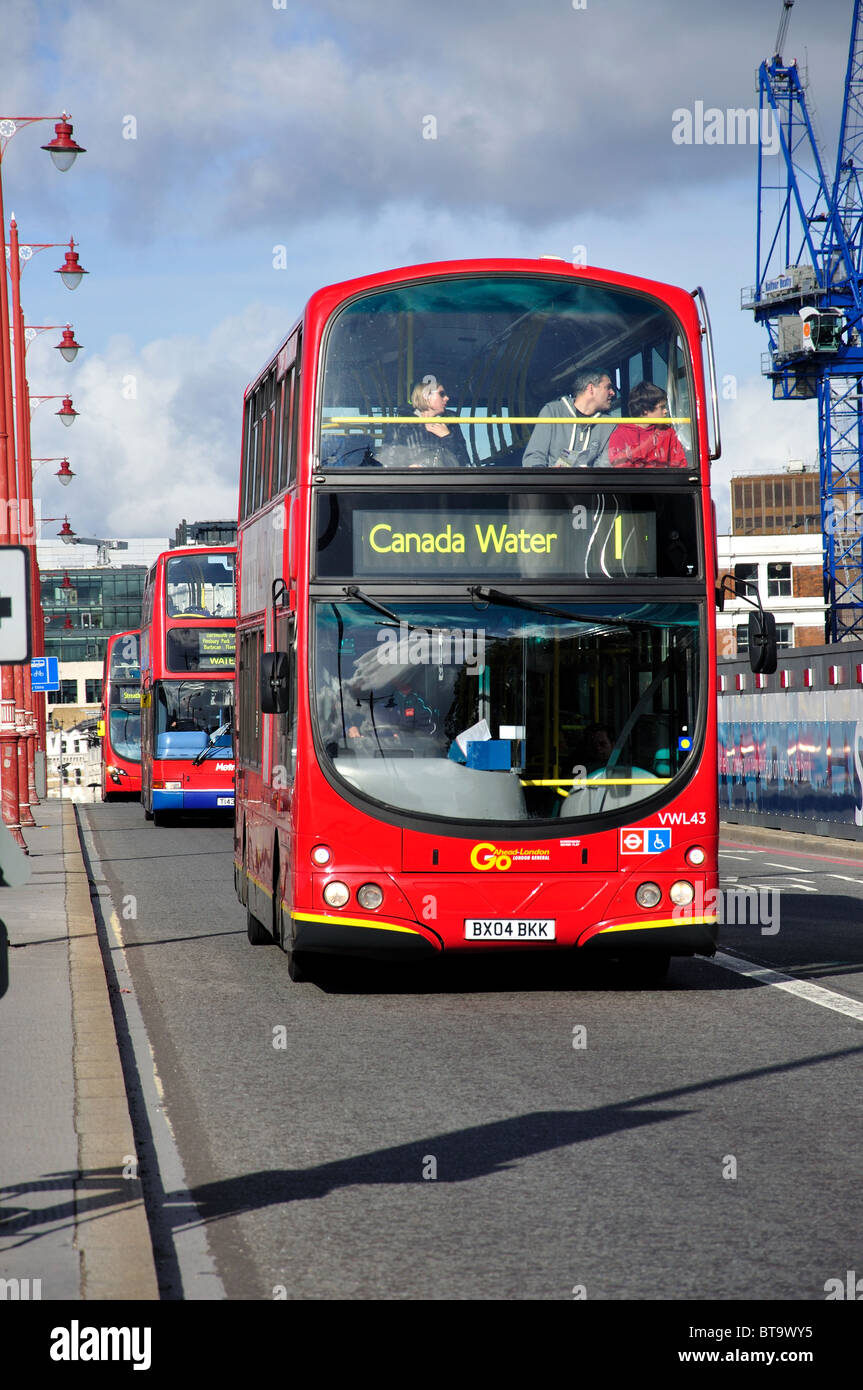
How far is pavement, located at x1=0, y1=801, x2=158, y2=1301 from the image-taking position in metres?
5.12

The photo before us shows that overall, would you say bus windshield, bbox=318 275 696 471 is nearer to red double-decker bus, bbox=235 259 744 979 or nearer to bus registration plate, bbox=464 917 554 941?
red double-decker bus, bbox=235 259 744 979

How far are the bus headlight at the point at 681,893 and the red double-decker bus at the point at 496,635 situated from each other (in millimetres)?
11

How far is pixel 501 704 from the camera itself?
1110cm

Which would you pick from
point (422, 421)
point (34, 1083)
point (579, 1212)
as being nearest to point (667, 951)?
point (422, 421)

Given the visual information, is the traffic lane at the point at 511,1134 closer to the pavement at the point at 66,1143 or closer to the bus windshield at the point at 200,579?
the pavement at the point at 66,1143

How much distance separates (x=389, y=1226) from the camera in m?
5.91

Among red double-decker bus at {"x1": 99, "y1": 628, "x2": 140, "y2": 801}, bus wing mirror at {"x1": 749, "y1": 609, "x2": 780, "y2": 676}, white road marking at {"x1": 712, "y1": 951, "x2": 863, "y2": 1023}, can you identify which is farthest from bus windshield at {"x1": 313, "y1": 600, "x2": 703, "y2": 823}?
red double-decker bus at {"x1": 99, "y1": 628, "x2": 140, "y2": 801}

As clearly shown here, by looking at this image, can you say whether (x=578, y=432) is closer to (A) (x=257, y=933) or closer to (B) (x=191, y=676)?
(A) (x=257, y=933)

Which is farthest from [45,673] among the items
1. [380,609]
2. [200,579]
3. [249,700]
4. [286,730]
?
[380,609]

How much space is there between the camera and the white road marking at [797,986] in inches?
416

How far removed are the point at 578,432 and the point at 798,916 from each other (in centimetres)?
661

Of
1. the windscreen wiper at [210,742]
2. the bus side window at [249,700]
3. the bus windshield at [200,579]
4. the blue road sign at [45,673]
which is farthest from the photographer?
the blue road sign at [45,673]

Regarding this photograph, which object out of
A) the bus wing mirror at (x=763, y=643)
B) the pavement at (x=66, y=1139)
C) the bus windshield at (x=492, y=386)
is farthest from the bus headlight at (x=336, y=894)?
the bus wing mirror at (x=763, y=643)
